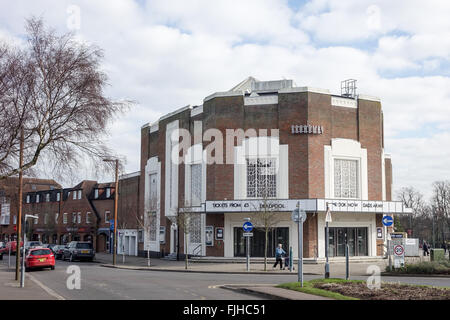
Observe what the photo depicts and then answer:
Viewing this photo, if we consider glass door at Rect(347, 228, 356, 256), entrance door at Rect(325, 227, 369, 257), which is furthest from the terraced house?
glass door at Rect(347, 228, 356, 256)

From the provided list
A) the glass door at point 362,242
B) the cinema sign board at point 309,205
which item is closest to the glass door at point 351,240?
the glass door at point 362,242

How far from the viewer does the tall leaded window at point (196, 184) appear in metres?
40.3

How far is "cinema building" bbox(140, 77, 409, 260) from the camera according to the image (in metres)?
36.2

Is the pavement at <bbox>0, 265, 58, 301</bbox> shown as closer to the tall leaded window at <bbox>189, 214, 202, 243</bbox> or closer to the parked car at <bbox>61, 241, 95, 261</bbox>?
the tall leaded window at <bbox>189, 214, 202, 243</bbox>

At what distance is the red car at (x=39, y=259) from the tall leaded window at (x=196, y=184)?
1255 cm

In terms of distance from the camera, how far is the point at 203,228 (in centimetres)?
3888

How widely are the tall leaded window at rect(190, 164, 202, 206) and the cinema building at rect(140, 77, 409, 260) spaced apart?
3.6 inches

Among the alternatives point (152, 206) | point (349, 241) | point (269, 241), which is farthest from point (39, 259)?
point (349, 241)

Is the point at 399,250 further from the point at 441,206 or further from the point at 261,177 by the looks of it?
the point at 441,206

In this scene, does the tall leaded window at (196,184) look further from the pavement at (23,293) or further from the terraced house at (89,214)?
the pavement at (23,293)
